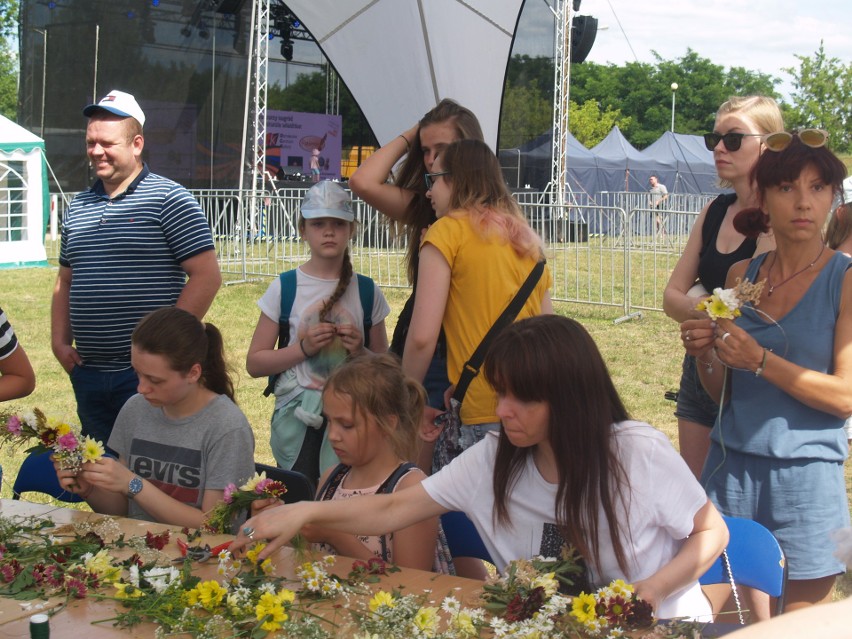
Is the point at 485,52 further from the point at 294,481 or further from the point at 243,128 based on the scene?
the point at 243,128

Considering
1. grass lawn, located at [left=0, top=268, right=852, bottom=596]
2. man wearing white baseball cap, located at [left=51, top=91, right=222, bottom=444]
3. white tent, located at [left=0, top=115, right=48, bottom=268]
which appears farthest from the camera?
white tent, located at [left=0, top=115, right=48, bottom=268]

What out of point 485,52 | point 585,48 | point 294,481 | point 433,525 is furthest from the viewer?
point 585,48

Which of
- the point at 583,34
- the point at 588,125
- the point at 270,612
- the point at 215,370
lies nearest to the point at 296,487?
the point at 215,370

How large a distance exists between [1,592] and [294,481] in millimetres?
1002

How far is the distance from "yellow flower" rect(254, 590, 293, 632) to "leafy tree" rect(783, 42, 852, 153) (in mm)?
23424

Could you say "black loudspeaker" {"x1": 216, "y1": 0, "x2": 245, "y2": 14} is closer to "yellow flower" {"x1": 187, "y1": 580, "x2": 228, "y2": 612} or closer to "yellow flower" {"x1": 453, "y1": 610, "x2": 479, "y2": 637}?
"yellow flower" {"x1": 187, "y1": 580, "x2": 228, "y2": 612}

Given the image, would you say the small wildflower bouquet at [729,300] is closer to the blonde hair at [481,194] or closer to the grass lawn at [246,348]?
the blonde hair at [481,194]

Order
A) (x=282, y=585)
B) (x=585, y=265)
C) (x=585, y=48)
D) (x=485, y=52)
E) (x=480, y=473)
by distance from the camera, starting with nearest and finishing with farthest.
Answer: (x=282, y=585), (x=480, y=473), (x=485, y=52), (x=585, y=265), (x=585, y=48)

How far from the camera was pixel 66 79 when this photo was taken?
19.5m

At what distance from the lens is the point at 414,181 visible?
11.5 ft

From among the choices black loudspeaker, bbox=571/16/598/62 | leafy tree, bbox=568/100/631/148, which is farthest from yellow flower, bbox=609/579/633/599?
leafy tree, bbox=568/100/631/148

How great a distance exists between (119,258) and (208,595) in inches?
85.0

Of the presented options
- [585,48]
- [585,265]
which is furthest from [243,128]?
[585,265]

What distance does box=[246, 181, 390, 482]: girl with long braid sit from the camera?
361cm
